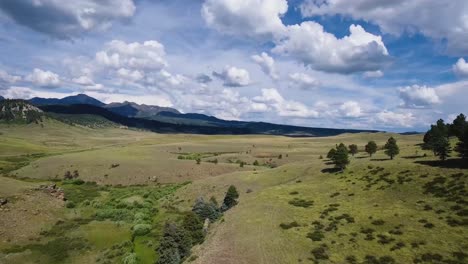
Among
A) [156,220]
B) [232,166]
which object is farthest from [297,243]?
[232,166]

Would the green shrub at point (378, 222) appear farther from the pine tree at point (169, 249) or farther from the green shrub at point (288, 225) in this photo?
the pine tree at point (169, 249)

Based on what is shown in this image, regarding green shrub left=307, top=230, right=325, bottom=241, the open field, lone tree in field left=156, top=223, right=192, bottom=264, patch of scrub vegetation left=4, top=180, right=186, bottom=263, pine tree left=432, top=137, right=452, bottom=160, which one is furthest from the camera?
pine tree left=432, top=137, right=452, bottom=160

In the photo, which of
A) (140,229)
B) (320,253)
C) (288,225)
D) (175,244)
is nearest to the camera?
(320,253)

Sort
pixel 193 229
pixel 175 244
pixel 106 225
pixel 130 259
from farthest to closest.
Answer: pixel 106 225, pixel 193 229, pixel 130 259, pixel 175 244

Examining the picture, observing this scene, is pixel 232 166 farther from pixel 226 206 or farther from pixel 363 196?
pixel 363 196

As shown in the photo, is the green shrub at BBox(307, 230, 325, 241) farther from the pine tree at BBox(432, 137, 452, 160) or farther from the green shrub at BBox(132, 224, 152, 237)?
the pine tree at BBox(432, 137, 452, 160)

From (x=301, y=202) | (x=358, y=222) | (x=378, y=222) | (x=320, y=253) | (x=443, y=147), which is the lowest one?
(x=320, y=253)

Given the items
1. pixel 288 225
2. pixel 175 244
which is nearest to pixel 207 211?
pixel 175 244

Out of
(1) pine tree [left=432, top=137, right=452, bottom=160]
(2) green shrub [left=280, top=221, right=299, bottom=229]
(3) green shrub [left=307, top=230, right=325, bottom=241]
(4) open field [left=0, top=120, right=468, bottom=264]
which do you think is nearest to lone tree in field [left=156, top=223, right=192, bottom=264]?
(4) open field [left=0, top=120, right=468, bottom=264]

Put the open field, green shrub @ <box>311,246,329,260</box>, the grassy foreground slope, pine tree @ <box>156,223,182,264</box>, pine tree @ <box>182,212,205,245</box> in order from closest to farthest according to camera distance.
→ 1. the grassy foreground slope
2. green shrub @ <box>311,246,329,260</box>
3. the open field
4. pine tree @ <box>156,223,182,264</box>
5. pine tree @ <box>182,212,205,245</box>

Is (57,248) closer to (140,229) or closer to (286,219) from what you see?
(140,229)

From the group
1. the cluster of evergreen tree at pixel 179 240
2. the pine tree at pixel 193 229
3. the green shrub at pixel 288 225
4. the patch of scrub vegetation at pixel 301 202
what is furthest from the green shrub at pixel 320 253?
the pine tree at pixel 193 229
